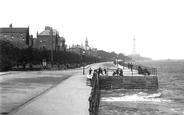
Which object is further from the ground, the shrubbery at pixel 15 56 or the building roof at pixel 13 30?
the building roof at pixel 13 30

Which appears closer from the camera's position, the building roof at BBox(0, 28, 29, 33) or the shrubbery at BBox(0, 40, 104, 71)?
the shrubbery at BBox(0, 40, 104, 71)

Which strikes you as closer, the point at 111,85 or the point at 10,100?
the point at 10,100

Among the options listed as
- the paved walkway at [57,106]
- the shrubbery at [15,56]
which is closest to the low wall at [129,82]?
the shrubbery at [15,56]

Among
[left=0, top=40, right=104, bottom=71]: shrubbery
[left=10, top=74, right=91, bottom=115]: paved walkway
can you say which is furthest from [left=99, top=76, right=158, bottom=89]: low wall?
[left=10, top=74, right=91, bottom=115]: paved walkway

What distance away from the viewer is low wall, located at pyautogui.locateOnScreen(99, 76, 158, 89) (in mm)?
31953

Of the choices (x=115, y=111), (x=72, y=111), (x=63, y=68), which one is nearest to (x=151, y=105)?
(x=115, y=111)

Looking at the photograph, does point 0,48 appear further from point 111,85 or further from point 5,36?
point 5,36

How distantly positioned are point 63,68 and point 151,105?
3304 cm

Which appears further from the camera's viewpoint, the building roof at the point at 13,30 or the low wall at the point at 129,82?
the building roof at the point at 13,30

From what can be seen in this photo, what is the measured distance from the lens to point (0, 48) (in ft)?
162

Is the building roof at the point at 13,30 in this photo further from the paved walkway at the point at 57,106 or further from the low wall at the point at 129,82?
the paved walkway at the point at 57,106

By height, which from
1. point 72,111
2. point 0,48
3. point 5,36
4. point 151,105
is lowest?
point 151,105

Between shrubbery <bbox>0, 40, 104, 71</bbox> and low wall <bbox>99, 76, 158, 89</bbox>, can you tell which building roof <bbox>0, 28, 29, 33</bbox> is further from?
low wall <bbox>99, 76, 158, 89</bbox>

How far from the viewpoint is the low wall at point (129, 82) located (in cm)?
3195
